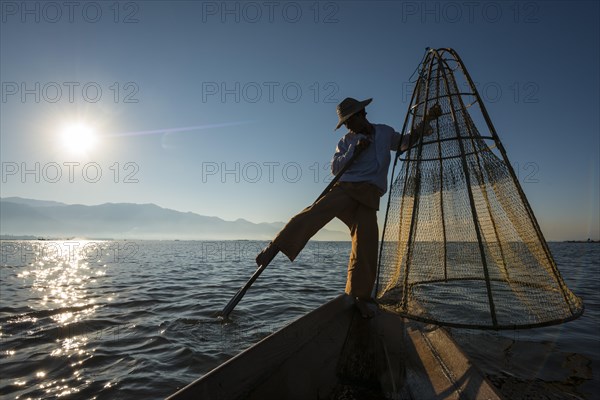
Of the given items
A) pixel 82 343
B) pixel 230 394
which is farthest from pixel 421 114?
pixel 82 343


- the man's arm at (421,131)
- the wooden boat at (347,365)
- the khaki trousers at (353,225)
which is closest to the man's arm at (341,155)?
the khaki trousers at (353,225)

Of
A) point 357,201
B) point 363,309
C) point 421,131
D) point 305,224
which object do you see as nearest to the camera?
point 363,309

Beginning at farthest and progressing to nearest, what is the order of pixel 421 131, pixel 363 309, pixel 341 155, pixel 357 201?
pixel 341 155, pixel 421 131, pixel 357 201, pixel 363 309

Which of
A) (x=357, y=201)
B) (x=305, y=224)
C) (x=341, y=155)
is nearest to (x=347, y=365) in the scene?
(x=305, y=224)

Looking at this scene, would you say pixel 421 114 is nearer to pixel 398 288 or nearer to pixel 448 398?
pixel 398 288

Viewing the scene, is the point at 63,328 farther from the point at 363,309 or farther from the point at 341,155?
the point at 341,155

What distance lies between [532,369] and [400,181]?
8.71 ft

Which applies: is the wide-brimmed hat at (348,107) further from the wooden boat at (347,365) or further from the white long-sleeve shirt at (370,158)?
the wooden boat at (347,365)

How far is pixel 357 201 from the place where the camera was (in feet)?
12.3

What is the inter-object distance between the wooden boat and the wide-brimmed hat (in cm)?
204

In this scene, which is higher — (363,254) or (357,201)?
(357,201)

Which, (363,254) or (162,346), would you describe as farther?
(162,346)

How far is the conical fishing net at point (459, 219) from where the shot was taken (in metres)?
3.58

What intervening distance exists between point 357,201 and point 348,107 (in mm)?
1124
